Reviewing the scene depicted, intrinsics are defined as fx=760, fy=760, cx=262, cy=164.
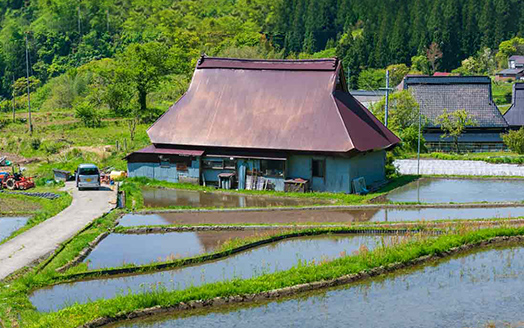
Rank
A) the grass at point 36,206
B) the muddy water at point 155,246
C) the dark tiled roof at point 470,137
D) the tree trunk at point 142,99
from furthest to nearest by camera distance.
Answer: the tree trunk at point 142,99, the dark tiled roof at point 470,137, the grass at point 36,206, the muddy water at point 155,246

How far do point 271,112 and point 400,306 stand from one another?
17.3 metres

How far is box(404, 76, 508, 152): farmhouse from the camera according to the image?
45719mm

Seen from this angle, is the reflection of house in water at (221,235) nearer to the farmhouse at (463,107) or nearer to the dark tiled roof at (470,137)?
the farmhouse at (463,107)

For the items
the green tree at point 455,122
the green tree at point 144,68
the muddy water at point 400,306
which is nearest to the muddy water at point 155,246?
the muddy water at point 400,306

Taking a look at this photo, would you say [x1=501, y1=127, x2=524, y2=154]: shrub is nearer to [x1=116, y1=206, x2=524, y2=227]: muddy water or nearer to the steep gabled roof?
the steep gabled roof

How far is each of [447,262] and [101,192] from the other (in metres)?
15.5

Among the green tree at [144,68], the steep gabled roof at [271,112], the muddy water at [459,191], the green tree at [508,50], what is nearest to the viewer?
the muddy water at [459,191]

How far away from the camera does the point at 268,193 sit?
1192 inches

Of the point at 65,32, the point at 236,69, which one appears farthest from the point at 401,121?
the point at 65,32

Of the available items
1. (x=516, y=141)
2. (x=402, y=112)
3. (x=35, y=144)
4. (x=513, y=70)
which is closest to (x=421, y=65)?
(x=513, y=70)

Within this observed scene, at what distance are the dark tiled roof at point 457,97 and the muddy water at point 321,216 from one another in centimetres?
2118

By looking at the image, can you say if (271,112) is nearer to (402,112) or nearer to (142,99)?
(402,112)

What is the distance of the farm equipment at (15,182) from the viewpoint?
31750 millimetres

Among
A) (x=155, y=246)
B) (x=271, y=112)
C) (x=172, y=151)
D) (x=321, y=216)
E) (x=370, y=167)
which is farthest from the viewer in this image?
(x=172, y=151)
